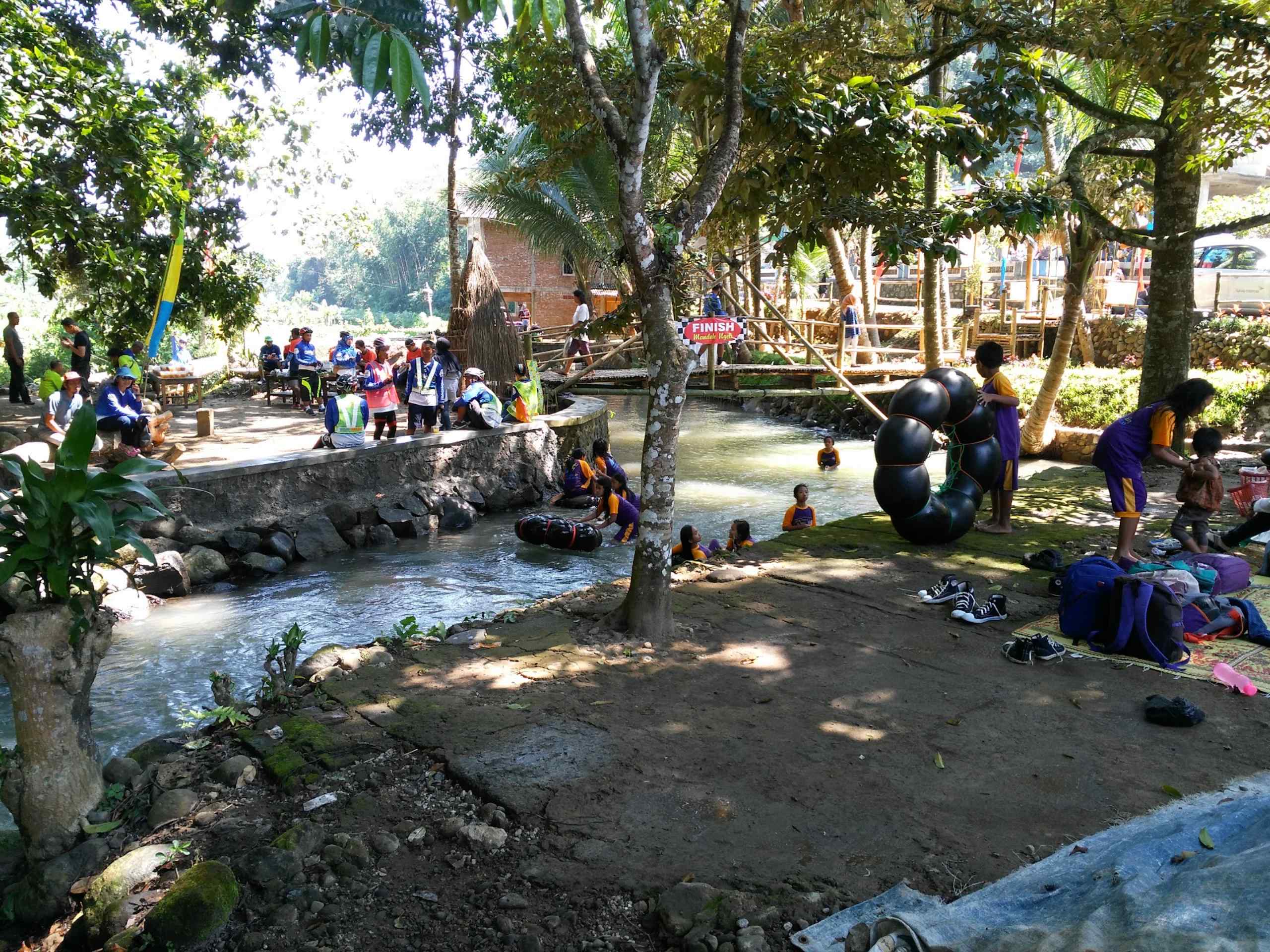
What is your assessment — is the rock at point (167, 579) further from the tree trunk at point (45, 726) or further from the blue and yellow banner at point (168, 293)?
the tree trunk at point (45, 726)

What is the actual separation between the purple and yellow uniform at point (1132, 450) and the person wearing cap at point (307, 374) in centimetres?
1408

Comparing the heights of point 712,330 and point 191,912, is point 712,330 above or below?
above

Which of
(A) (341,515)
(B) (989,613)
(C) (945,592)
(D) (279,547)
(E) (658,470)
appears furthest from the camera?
(A) (341,515)

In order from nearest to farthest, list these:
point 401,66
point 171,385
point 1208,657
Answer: point 401,66, point 1208,657, point 171,385

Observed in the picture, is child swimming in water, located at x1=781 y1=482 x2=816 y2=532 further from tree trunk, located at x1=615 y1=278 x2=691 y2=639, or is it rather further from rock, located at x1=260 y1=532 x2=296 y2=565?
rock, located at x1=260 y1=532 x2=296 y2=565

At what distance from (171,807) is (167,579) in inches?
229

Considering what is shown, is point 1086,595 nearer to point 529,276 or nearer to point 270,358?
point 270,358

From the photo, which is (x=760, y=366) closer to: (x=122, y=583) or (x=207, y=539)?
(x=207, y=539)

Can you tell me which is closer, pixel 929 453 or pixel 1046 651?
pixel 1046 651

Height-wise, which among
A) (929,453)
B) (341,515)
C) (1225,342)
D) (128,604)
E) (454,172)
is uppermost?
(454,172)

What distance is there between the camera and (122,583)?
9.52m

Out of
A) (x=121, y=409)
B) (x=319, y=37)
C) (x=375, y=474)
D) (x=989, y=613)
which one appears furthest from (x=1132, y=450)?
(x=121, y=409)

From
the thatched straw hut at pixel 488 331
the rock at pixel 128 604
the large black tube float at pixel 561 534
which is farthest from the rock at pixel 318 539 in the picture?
the thatched straw hut at pixel 488 331

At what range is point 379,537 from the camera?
39.7 feet
